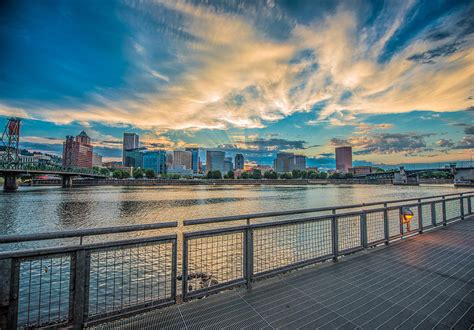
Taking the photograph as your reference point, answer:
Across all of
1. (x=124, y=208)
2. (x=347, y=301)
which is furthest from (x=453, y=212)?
(x=124, y=208)

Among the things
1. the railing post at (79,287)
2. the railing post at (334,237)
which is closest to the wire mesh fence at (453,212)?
the railing post at (334,237)

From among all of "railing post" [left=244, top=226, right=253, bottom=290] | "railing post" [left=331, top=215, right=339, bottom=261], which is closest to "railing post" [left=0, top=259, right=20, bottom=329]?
"railing post" [left=244, top=226, right=253, bottom=290]

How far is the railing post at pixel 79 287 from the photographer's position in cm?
253

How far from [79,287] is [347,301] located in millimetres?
3751

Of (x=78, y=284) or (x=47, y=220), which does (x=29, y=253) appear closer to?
(x=78, y=284)

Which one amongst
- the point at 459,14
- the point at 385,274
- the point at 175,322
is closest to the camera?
the point at 175,322

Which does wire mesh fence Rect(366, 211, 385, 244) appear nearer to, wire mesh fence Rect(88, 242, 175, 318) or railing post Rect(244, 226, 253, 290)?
railing post Rect(244, 226, 253, 290)

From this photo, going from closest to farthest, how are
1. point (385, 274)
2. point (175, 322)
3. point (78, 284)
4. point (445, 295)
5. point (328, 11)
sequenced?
point (78, 284), point (175, 322), point (445, 295), point (385, 274), point (328, 11)

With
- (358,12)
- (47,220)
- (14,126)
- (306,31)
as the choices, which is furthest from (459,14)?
(14,126)

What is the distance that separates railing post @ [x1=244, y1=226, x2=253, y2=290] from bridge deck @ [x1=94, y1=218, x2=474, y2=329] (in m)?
0.19

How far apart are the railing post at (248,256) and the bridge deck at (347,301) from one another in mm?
187

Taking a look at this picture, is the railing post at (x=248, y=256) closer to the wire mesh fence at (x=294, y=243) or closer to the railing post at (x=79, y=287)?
the wire mesh fence at (x=294, y=243)

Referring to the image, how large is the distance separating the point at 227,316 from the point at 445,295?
3.61m

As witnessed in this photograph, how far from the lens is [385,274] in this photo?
4.38m
